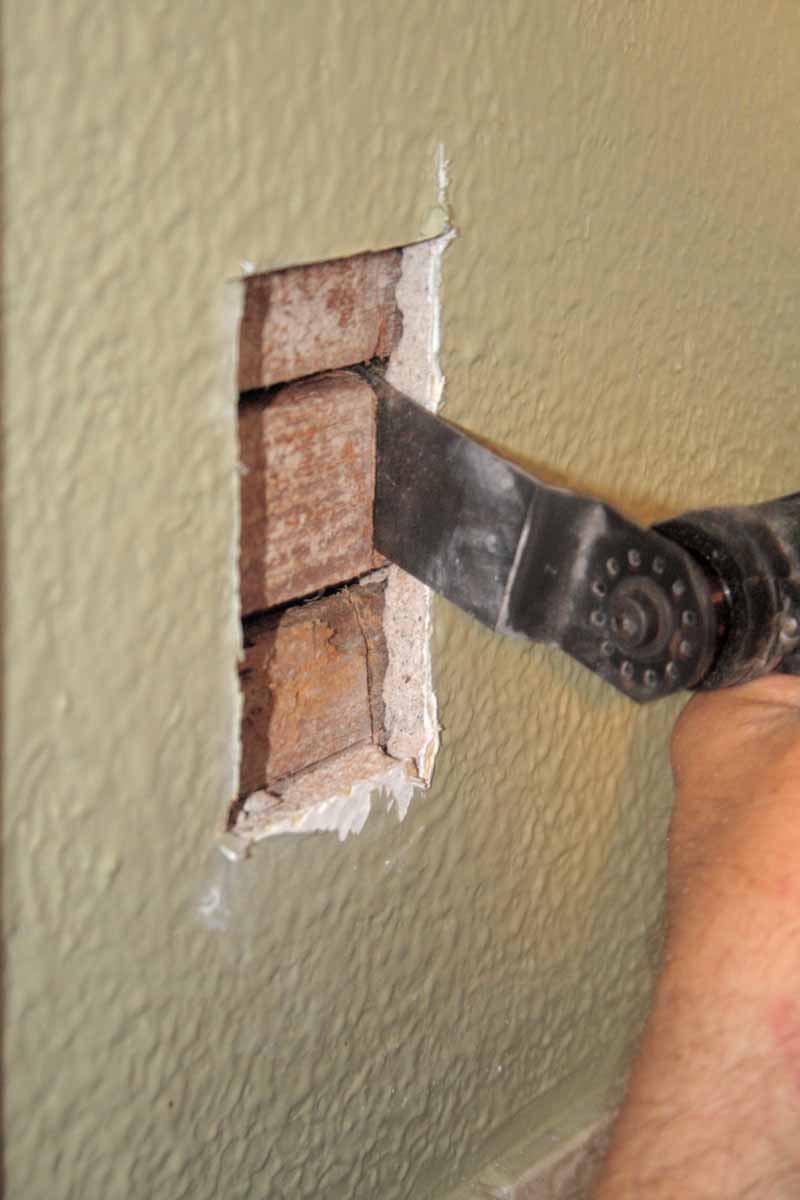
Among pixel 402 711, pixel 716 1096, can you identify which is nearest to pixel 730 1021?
pixel 716 1096

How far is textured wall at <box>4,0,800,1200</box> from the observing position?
1.81ft

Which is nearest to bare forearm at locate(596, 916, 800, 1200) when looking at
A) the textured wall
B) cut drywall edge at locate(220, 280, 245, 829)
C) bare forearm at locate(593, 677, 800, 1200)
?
bare forearm at locate(593, 677, 800, 1200)

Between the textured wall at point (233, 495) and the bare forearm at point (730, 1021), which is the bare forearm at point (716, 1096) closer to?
the bare forearm at point (730, 1021)

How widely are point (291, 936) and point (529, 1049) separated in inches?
13.6

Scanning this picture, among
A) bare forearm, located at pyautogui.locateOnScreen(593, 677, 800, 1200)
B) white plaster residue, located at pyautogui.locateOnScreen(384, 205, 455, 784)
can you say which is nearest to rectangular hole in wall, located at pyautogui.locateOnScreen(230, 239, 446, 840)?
white plaster residue, located at pyautogui.locateOnScreen(384, 205, 455, 784)

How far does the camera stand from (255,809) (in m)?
0.72

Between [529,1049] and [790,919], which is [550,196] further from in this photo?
[529,1049]

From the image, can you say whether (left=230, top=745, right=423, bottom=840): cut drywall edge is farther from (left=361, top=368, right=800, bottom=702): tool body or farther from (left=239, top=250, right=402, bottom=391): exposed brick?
(left=239, top=250, right=402, bottom=391): exposed brick

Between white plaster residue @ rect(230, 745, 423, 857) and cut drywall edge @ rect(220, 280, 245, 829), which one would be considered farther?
white plaster residue @ rect(230, 745, 423, 857)

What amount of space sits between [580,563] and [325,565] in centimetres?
15

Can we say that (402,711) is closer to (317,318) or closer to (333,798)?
(333,798)

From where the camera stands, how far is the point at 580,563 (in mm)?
690

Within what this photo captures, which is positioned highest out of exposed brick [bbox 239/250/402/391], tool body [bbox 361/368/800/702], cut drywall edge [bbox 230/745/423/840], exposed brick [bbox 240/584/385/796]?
exposed brick [bbox 239/250/402/391]

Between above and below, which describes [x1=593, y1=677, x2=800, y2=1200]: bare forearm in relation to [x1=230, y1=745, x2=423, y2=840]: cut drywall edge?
below
